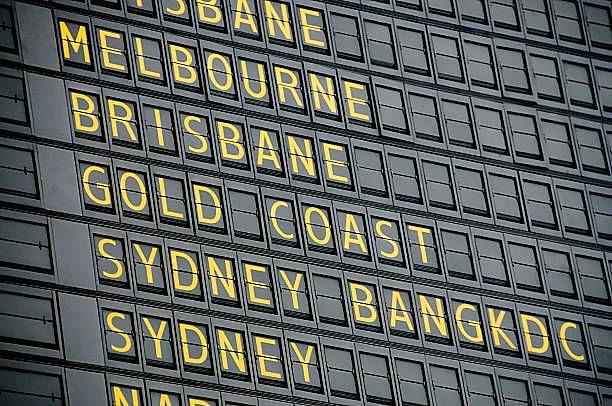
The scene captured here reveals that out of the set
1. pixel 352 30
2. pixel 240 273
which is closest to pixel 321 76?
pixel 352 30

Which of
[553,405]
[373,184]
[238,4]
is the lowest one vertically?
[553,405]

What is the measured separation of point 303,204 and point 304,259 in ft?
4.85

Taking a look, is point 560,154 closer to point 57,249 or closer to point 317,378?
point 317,378

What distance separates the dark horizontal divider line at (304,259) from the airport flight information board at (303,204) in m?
0.05

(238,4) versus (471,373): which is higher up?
(238,4)

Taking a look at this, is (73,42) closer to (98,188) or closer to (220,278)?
(98,188)

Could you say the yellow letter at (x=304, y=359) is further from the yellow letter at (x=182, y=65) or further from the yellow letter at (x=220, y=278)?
the yellow letter at (x=182, y=65)

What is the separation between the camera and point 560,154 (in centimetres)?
7650

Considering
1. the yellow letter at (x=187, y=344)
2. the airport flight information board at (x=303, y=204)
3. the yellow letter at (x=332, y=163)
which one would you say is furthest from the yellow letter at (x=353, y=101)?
the yellow letter at (x=187, y=344)

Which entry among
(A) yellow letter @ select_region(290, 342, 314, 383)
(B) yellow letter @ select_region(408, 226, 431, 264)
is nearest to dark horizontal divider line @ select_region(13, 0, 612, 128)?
(B) yellow letter @ select_region(408, 226, 431, 264)

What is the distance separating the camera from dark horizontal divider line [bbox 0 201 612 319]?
70.1m

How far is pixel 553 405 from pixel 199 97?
1188cm

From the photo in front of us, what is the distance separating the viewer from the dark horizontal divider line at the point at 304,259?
70.1 m

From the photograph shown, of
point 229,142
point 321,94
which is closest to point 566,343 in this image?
point 321,94
